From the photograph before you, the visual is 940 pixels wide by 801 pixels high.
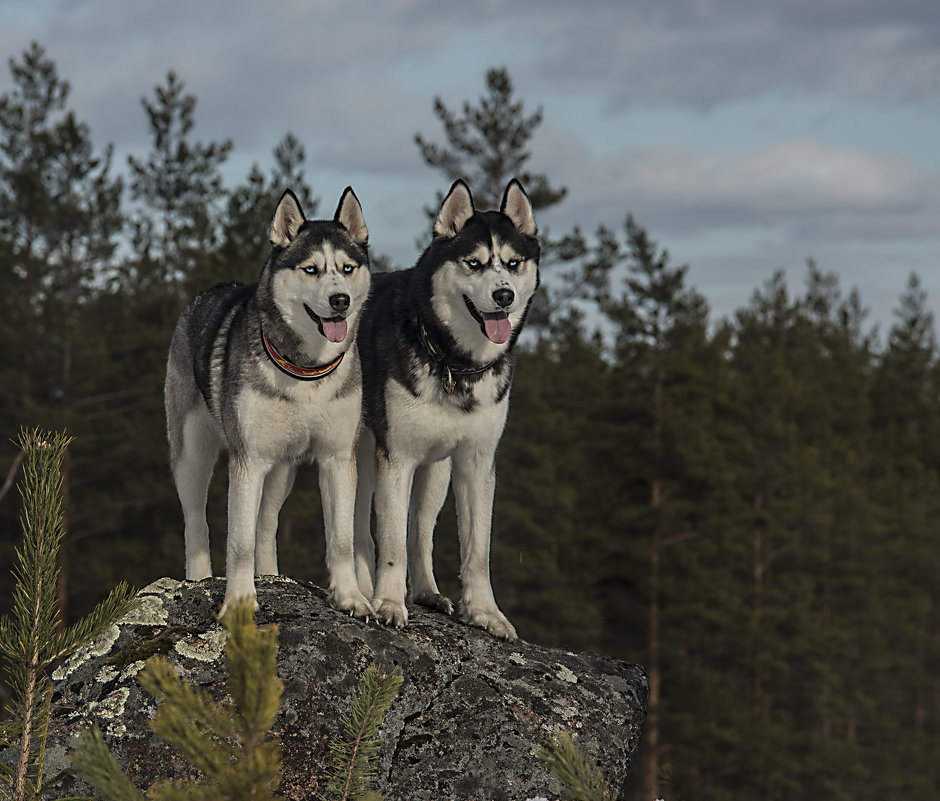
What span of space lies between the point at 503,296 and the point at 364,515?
2014mm

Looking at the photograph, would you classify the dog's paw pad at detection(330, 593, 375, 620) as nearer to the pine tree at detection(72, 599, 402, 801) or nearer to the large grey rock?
the large grey rock

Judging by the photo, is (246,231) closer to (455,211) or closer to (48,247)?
A: (48,247)

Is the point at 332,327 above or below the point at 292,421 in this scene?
above

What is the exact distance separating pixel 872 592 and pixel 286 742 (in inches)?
1861

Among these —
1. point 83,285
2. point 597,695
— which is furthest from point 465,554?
point 83,285

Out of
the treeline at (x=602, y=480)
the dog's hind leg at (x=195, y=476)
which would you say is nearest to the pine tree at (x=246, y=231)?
the treeline at (x=602, y=480)

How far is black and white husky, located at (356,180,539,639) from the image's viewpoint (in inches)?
245

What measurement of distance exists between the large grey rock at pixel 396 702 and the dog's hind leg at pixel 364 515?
0.78m

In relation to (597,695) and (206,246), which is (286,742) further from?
(206,246)

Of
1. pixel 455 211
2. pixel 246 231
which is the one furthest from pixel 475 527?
pixel 246 231

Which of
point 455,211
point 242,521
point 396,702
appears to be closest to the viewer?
point 396,702

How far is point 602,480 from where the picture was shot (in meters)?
37.1

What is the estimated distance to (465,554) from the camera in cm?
675

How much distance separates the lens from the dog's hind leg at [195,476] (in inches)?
271
